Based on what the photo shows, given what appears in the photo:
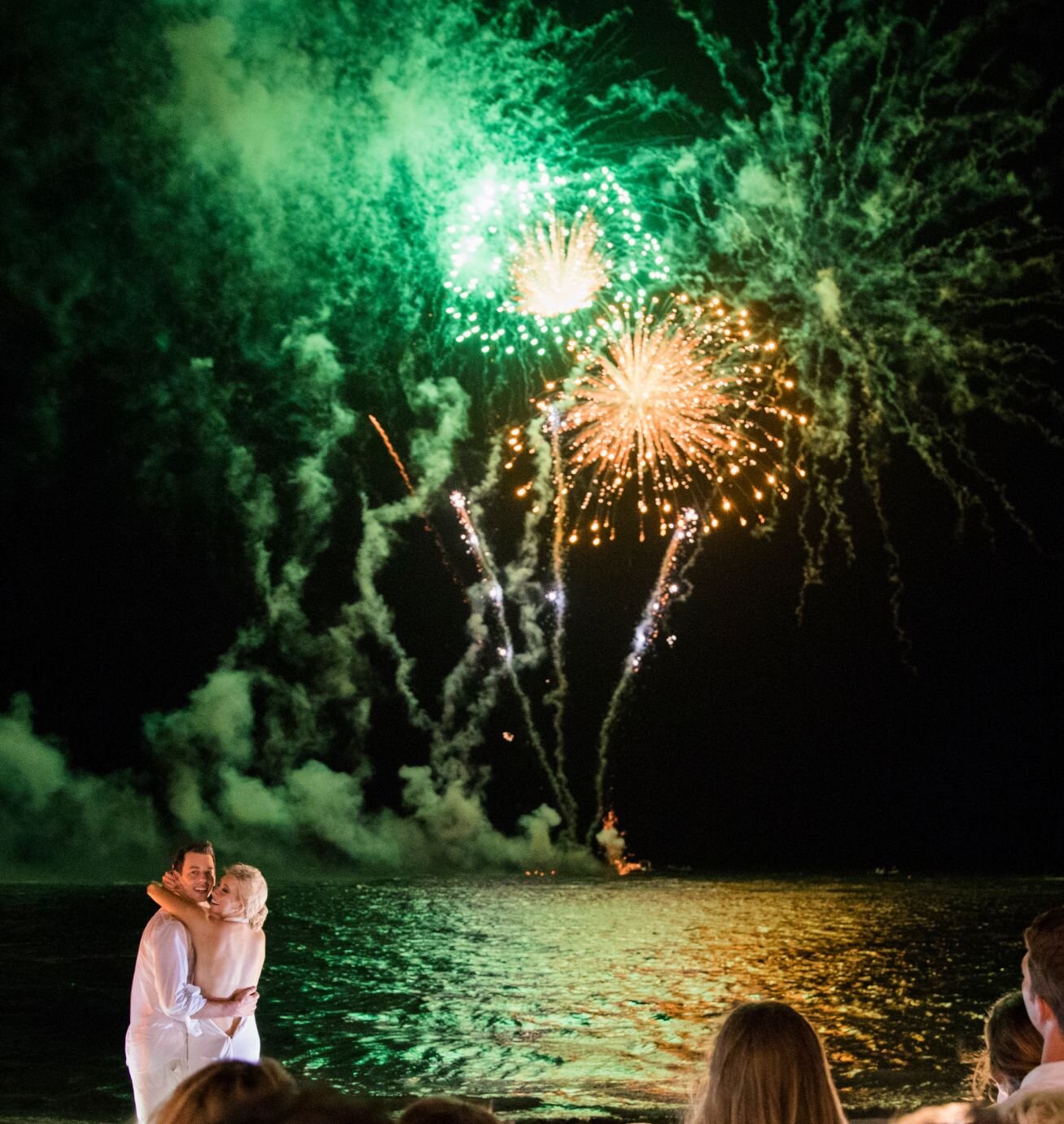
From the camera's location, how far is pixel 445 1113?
1670mm

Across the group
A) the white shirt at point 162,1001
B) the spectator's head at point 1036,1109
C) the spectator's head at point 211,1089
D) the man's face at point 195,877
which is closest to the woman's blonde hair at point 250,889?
the man's face at point 195,877

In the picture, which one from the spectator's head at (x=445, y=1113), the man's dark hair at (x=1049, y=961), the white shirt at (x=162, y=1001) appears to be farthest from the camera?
the white shirt at (x=162, y=1001)

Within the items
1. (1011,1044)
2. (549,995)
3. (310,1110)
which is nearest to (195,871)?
(1011,1044)

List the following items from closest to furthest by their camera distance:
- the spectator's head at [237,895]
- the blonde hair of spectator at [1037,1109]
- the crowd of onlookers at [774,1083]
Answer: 1. the crowd of onlookers at [774,1083]
2. the blonde hair of spectator at [1037,1109]
3. the spectator's head at [237,895]

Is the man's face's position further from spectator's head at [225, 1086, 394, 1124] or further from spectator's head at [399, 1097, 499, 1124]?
spectator's head at [225, 1086, 394, 1124]

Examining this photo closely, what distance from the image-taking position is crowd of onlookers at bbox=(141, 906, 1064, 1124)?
1498 millimetres

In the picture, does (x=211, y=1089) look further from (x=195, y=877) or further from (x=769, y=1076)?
(x=195, y=877)

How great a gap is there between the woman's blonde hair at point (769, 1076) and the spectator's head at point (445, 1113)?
1330 millimetres

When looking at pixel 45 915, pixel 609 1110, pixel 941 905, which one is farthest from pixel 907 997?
pixel 45 915

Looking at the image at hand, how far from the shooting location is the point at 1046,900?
2103 inches

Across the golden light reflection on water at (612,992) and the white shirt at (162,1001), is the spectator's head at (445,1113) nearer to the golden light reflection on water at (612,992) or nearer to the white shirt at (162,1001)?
the white shirt at (162,1001)

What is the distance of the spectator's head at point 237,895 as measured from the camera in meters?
6.34

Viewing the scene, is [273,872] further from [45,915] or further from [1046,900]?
[1046,900]

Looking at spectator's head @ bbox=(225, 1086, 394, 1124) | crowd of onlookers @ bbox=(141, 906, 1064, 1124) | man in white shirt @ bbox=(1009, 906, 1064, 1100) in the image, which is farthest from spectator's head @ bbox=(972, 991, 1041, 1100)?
spectator's head @ bbox=(225, 1086, 394, 1124)
